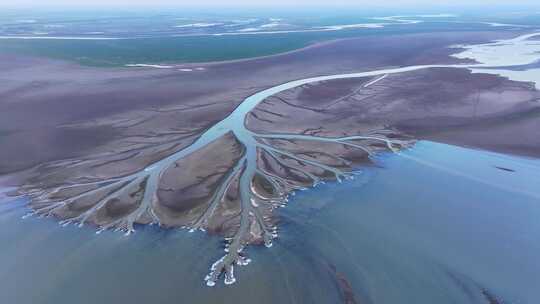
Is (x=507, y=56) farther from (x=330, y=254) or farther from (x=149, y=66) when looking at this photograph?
(x=330, y=254)

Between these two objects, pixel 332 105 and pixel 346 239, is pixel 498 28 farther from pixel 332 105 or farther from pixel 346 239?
pixel 346 239

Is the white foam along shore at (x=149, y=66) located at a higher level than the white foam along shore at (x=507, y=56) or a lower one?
higher

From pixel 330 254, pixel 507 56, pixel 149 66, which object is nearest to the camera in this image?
pixel 330 254

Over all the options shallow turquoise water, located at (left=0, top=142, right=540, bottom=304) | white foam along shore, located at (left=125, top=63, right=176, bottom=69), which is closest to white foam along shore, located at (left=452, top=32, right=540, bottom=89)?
shallow turquoise water, located at (left=0, top=142, right=540, bottom=304)

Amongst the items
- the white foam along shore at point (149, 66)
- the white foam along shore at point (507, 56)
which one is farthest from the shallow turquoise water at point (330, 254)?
the white foam along shore at point (149, 66)

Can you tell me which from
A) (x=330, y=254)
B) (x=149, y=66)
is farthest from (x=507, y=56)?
(x=330, y=254)

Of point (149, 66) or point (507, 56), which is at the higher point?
point (149, 66)

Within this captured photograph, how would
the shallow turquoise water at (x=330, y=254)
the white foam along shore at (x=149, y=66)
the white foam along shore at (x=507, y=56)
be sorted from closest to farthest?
the shallow turquoise water at (x=330, y=254) < the white foam along shore at (x=507, y=56) < the white foam along shore at (x=149, y=66)

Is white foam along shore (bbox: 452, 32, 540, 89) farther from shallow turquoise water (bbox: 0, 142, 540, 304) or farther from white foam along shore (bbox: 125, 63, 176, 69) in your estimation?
white foam along shore (bbox: 125, 63, 176, 69)

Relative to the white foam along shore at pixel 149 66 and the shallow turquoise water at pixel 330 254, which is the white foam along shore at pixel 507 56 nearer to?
the shallow turquoise water at pixel 330 254

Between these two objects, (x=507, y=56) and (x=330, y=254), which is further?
(x=507, y=56)
